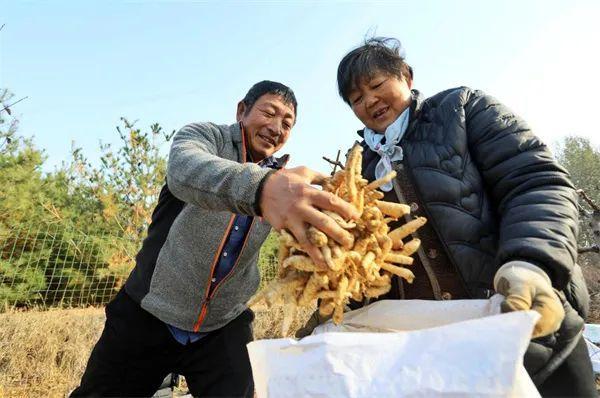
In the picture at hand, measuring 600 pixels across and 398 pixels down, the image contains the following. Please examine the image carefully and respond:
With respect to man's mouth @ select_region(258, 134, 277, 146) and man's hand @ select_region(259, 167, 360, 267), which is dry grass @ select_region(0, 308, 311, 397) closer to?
man's mouth @ select_region(258, 134, 277, 146)

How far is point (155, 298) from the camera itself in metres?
2.01

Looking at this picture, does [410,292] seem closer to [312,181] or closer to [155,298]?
[312,181]

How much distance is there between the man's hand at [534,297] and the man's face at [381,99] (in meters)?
0.82

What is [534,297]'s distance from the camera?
93 cm

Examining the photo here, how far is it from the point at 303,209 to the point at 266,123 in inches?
50.9

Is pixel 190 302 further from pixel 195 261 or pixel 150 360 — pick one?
pixel 150 360

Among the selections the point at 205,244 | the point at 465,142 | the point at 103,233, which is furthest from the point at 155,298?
the point at 103,233

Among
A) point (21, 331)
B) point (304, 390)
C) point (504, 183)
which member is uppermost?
point (504, 183)

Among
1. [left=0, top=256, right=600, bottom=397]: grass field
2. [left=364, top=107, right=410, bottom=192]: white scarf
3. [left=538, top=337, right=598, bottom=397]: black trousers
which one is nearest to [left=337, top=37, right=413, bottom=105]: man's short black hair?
[left=364, top=107, right=410, bottom=192]: white scarf

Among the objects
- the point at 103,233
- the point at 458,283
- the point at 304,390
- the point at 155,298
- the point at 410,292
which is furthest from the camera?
the point at 103,233

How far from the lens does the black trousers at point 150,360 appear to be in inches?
79.1

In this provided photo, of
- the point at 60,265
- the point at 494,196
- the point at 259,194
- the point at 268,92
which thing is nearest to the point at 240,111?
the point at 268,92

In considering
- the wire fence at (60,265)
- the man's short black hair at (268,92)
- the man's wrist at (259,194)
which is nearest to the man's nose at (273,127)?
the man's short black hair at (268,92)

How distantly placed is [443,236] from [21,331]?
15.5ft
